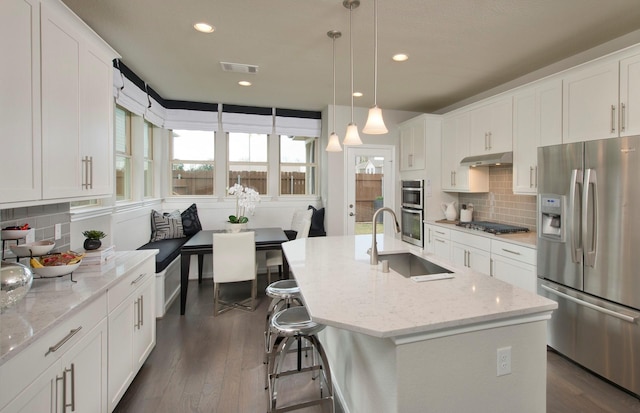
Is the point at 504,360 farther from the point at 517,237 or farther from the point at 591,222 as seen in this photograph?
the point at 517,237

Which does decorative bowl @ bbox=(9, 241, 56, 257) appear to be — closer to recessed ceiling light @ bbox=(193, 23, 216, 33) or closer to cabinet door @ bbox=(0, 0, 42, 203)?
cabinet door @ bbox=(0, 0, 42, 203)

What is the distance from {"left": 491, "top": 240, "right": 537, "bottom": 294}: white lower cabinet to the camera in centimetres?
271

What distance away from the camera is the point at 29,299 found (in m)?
1.42

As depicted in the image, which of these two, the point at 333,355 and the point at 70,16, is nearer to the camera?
the point at 70,16

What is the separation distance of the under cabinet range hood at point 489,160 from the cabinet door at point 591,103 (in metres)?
0.63

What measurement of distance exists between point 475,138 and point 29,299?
13.9 ft

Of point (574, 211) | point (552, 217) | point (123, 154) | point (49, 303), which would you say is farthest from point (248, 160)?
point (574, 211)

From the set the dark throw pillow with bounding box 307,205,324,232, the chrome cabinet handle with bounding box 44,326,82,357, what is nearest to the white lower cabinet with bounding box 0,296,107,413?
the chrome cabinet handle with bounding box 44,326,82,357

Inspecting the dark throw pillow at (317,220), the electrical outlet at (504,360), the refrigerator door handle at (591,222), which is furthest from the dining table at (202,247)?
the refrigerator door handle at (591,222)

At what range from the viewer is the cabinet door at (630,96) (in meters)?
2.10

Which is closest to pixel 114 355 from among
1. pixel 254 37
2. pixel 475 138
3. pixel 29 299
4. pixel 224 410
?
pixel 29 299

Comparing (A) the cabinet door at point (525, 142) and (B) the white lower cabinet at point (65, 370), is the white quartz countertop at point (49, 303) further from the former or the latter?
(A) the cabinet door at point (525, 142)

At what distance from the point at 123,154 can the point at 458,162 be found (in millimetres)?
4265

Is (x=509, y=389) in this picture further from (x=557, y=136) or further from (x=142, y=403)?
(x=557, y=136)
